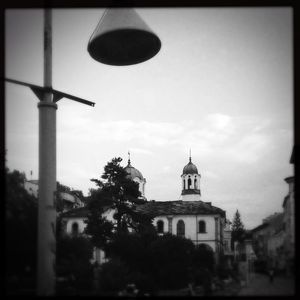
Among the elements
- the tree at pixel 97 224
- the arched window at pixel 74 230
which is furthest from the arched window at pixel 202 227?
the arched window at pixel 74 230

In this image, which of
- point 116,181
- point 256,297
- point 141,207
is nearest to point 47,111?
point 256,297

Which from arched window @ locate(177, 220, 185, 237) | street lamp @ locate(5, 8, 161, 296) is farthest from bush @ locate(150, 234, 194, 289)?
arched window @ locate(177, 220, 185, 237)

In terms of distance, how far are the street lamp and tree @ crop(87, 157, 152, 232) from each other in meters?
18.9

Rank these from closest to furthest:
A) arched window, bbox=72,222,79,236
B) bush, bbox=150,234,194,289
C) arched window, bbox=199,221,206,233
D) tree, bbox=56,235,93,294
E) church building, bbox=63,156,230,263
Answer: tree, bbox=56,235,93,294, bush, bbox=150,234,194,289, arched window, bbox=72,222,79,236, church building, bbox=63,156,230,263, arched window, bbox=199,221,206,233

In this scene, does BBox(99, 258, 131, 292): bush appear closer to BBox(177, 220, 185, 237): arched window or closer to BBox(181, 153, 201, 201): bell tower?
BBox(177, 220, 185, 237): arched window

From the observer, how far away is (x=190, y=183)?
2130 inches

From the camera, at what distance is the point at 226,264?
1322 cm

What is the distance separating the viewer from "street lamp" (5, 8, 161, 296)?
37.6ft

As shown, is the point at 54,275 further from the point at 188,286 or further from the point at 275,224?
the point at 275,224

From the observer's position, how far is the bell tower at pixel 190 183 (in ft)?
175

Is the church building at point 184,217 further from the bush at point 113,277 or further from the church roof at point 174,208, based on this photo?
the bush at point 113,277

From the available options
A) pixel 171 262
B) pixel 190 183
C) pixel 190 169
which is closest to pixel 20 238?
pixel 171 262

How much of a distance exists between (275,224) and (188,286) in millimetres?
3423

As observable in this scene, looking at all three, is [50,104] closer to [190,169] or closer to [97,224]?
[97,224]
